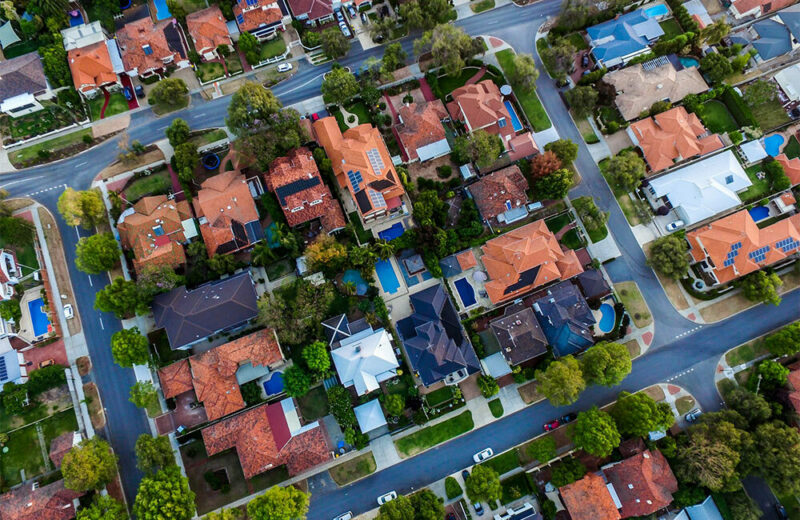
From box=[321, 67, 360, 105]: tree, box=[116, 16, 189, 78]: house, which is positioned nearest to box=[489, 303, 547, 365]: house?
box=[321, 67, 360, 105]: tree

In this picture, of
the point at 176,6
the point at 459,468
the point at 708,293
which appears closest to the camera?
the point at 459,468

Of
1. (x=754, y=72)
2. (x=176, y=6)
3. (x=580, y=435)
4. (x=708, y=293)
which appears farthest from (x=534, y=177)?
(x=176, y=6)

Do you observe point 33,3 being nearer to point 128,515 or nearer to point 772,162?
point 128,515

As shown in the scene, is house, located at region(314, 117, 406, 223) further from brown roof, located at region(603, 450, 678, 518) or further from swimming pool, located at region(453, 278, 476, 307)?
brown roof, located at region(603, 450, 678, 518)

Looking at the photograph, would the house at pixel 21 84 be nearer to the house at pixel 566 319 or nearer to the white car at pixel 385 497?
the white car at pixel 385 497

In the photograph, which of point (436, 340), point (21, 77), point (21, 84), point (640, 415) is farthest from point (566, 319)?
point (21, 77)

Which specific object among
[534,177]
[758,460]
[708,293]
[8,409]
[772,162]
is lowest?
[758,460]

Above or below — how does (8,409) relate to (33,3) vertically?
below

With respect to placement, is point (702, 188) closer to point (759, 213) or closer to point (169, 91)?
point (759, 213)
